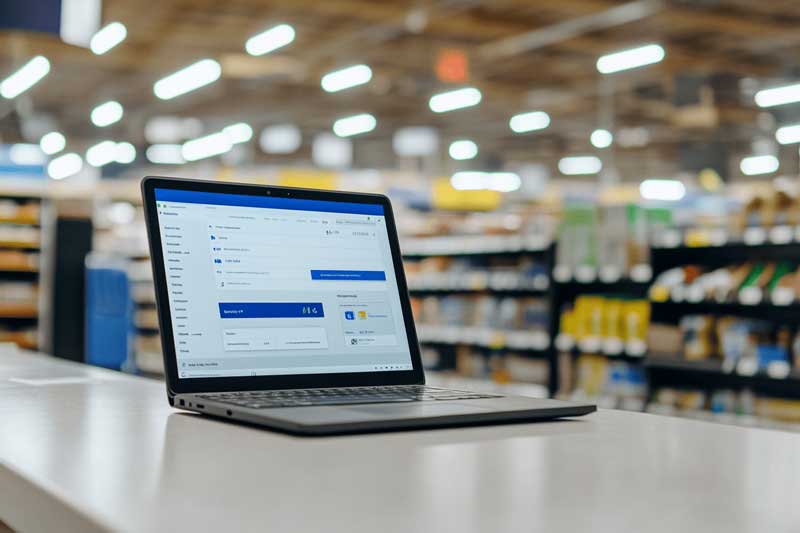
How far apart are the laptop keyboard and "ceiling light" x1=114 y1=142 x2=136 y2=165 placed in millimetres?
18327

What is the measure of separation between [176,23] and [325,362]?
1185cm

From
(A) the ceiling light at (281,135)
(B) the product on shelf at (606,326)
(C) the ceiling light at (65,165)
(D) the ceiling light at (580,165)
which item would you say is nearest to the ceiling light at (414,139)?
(A) the ceiling light at (281,135)

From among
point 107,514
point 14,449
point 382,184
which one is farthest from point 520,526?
point 382,184

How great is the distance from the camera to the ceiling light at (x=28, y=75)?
970 cm

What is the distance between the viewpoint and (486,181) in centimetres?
2111

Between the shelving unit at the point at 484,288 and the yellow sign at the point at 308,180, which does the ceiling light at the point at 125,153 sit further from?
the shelving unit at the point at 484,288

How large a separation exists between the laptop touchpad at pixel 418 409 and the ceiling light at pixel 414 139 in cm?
1647

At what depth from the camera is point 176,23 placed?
40.5 ft

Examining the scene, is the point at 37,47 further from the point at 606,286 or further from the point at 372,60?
the point at 606,286

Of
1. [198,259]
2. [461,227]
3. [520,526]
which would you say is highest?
[461,227]

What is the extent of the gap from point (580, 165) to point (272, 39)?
13714 millimetres

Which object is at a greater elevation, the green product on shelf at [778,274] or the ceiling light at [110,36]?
the ceiling light at [110,36]

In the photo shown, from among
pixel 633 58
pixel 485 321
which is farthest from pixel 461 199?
pixel 485 321

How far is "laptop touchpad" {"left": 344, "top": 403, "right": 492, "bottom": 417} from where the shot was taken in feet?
3.34
